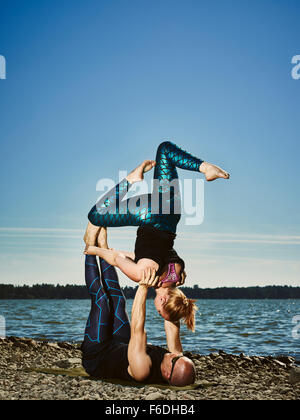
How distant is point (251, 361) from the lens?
10242 millimetres

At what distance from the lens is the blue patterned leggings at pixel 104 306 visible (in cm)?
677

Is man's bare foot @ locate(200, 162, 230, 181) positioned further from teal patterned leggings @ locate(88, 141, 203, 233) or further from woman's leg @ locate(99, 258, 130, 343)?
woman's leg @ locate(99, 258, 130, 343)

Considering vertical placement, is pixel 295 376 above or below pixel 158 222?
below

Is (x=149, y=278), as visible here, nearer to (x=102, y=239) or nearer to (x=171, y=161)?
(x=102, y=239)

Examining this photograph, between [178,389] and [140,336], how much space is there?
3.12 ft

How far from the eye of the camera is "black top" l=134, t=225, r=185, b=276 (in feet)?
20.4

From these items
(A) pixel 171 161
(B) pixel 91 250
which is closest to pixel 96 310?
(B) pixel 91 250

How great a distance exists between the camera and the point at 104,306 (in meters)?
6.82

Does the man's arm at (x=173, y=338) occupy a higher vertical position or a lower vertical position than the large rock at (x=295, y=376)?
higher

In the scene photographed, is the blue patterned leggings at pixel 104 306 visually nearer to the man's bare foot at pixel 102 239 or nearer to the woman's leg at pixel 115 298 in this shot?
the woman's leg at pixel 115 298

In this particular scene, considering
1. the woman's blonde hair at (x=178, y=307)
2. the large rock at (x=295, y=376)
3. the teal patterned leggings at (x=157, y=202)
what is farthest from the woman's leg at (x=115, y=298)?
the large rock at (x=295, y=376)

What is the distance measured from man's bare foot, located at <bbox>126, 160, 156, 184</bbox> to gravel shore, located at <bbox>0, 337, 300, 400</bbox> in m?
3.10

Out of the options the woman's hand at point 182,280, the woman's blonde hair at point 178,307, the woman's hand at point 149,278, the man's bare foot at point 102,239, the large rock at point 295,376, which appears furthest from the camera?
the large rock at point 295,376
